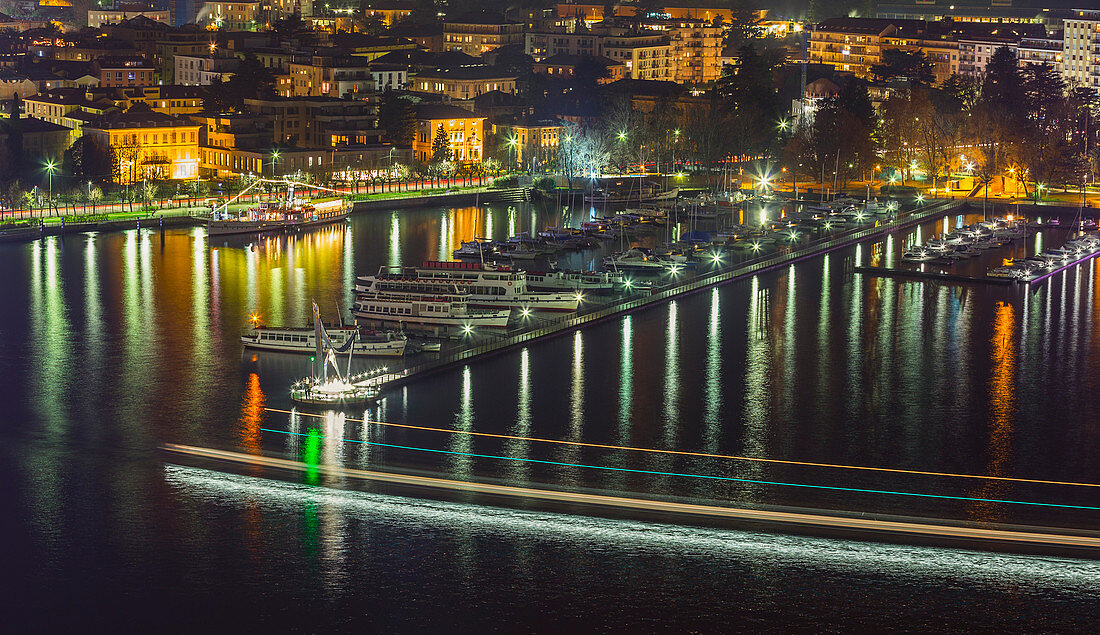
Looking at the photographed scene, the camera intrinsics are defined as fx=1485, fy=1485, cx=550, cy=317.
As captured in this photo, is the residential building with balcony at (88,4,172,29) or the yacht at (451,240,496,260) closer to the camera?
the yacht at (451,240,496,260)

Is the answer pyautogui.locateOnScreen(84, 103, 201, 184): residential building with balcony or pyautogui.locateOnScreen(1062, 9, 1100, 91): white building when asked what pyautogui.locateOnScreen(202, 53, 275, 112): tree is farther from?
pyautogui.locateOnScreen(1062, 9, 1100, 91): white building

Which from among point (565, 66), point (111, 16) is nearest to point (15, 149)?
point (565, 66)

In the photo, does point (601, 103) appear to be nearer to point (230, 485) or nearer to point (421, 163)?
point (421, 163)

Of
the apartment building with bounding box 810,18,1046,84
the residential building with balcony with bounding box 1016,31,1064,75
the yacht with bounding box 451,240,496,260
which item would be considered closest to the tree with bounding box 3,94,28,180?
the yacht with bounding box 451,240,496,260

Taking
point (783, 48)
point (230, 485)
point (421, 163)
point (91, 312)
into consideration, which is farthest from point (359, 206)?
point (783, 48)

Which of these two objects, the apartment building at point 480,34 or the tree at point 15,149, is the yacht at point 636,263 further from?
the apartment building at point 480,34

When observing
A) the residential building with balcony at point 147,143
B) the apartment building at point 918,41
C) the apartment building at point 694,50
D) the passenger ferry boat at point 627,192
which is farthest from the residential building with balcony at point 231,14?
the passenger ferry boat at point 627,192
